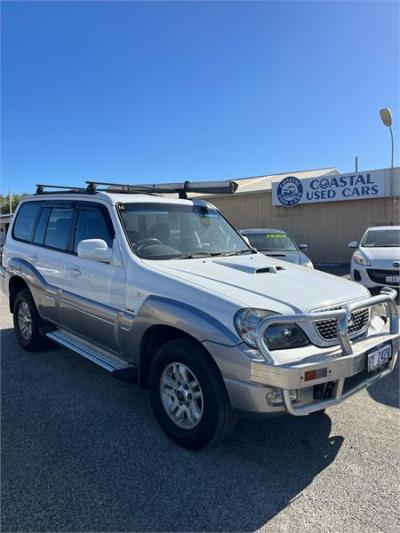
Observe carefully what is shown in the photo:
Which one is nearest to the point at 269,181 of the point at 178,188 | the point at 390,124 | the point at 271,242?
the point at 390,124

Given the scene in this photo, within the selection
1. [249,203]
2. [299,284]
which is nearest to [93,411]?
[299,284]

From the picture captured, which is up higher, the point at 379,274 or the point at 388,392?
the point at 379,274

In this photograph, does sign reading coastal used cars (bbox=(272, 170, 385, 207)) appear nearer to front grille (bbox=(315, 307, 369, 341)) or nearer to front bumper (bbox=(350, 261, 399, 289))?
front bumper (bbox=(350, 261, 399, 289))

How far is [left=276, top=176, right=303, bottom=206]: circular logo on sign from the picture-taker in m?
16.9

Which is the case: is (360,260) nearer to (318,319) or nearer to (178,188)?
(178,188)

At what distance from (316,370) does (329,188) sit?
1444cm

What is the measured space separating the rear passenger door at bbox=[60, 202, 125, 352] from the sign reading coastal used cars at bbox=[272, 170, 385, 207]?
1294cm

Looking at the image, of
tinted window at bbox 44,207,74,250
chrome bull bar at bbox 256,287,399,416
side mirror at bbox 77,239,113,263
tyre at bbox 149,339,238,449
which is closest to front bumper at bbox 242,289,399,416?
chrome bull bar at bbox 256,287,399,416

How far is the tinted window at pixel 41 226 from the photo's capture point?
17.0 feet

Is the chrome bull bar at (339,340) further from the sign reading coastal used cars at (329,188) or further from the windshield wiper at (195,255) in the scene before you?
the sign reading coastal used cars at (329,188)

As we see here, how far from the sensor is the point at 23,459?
2980mm

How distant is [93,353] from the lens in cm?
407

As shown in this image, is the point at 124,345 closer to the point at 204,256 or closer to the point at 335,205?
the point at 204,256

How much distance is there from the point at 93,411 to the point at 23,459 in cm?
81
